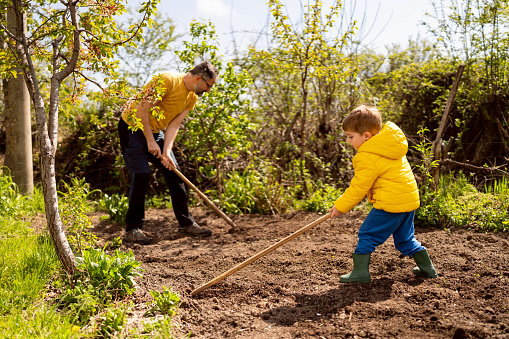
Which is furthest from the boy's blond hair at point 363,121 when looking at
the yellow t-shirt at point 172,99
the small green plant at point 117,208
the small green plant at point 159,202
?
the small green plant at point 159,202

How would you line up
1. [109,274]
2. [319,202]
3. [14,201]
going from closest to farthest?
[109,274], [14,201], [319,202]

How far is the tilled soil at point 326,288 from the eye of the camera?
2559 mm

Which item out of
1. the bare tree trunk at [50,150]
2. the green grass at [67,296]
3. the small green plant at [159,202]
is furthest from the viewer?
the small green plant at [159,202]

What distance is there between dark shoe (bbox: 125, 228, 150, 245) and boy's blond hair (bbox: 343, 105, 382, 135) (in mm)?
2545

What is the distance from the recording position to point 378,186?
10.2ft

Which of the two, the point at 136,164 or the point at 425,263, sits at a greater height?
the point at 136,164

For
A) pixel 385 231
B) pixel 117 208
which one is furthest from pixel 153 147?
pixel 385 231

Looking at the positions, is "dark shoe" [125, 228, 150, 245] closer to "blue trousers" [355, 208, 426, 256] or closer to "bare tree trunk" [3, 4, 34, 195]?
"bare tree trunk" [3, 4, 34, 195]

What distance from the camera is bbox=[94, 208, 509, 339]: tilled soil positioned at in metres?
2.56

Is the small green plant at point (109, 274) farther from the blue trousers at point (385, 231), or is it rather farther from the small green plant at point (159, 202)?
the small green plant at point (159, 202)

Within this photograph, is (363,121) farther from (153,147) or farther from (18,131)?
(18,131)

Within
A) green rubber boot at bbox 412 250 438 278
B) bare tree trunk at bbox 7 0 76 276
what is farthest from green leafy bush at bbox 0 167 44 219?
green rubber boot at bbox 412 250 438 278

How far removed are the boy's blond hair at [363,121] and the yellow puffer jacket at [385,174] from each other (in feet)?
0.31

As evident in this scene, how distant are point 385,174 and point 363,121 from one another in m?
0.42
